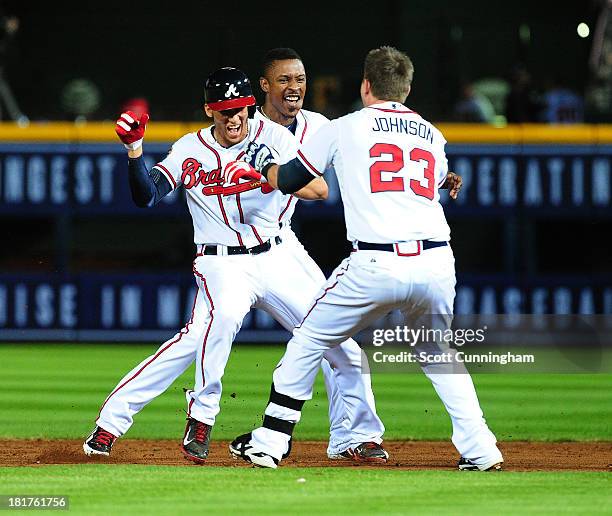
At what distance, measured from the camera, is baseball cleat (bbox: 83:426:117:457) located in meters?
6.89

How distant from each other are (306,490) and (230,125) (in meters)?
2.07

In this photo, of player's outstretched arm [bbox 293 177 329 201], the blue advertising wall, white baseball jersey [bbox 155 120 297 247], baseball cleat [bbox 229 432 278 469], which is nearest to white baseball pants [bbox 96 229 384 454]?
white baseball jersey [bbox 155 120 297 247]

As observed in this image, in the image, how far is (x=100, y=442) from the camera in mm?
6891

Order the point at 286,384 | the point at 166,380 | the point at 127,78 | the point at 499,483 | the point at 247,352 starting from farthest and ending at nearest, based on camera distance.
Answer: the point at 127,78 < the point at 247,352 < the point at 166,380 < the point at 286,384 < the point at 499,483

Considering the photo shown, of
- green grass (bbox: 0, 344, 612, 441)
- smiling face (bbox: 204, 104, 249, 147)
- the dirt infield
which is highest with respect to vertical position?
smiling face (bbox: 204, 104, 249, 147)

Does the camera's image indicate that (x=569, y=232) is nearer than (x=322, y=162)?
No

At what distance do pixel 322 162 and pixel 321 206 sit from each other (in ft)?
24.4

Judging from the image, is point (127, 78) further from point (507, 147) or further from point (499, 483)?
point (499, 483)

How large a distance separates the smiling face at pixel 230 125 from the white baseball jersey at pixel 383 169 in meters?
0.74

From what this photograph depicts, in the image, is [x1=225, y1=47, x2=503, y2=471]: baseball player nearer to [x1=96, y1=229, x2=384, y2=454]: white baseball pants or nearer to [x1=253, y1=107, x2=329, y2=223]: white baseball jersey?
[x1=96, y1=229, x2=384, y2=454]: white baseball pants

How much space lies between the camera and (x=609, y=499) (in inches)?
219

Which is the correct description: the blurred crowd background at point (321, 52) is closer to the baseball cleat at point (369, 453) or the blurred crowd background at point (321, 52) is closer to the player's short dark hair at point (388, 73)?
the baseball cleat at point (369, 453)

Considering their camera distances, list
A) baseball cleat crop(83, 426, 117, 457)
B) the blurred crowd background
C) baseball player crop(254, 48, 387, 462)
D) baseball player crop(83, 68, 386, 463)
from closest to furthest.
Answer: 1. baseball player crop(83, 68, 386, 463)
2. baseball cleat crop(83, 426, 117, 457)
3. baseball player crop(254, 48, 387, 462)
4. the blurred crowd background

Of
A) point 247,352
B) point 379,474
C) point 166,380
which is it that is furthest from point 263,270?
point 247,352
